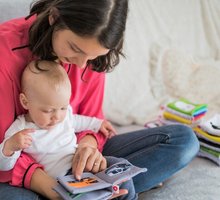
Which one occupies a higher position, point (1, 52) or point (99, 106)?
point (1, 52)

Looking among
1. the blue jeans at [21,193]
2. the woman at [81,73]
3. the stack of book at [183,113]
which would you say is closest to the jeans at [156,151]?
the woman at [81,73]

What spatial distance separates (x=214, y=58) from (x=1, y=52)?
150 centimetres

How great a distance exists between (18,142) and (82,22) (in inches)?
13.8

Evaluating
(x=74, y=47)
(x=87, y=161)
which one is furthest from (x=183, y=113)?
(x=74, y=47)

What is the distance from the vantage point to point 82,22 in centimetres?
105

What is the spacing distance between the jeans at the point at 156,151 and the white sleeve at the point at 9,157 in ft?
1.22

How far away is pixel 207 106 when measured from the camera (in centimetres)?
194

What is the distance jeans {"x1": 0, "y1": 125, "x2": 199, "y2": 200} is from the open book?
7.3 inches

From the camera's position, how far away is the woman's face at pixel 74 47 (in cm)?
107

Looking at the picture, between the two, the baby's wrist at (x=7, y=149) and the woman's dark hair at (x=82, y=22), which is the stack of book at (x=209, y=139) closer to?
the woman's dark hair at (x=82, y=22)

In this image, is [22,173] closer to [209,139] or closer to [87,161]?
[87,161]

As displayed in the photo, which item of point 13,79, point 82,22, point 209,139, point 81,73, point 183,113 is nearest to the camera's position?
point 82,22

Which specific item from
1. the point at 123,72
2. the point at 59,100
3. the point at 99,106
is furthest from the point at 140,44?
the point at 59,100

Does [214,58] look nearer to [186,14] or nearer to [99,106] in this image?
[186,14]
